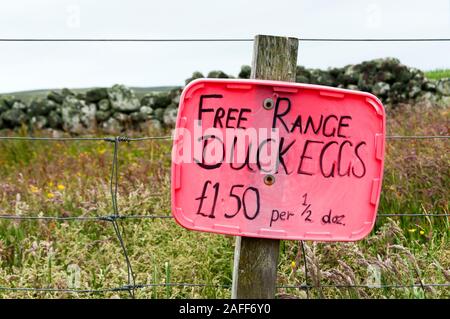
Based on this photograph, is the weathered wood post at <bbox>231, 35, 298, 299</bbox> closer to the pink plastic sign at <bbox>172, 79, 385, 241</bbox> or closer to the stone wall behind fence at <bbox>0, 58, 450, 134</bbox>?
the pink plastic sign at <bbox>172, 79, 385, 241</bbox>

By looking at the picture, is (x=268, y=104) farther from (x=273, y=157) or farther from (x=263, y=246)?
(x=263, y=246)

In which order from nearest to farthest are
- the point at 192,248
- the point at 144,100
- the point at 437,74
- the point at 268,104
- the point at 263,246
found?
the point at 268,104, the point at 263,246, the point at 192,248, the point at 144,100, the point at 437,74

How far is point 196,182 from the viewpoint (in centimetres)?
258

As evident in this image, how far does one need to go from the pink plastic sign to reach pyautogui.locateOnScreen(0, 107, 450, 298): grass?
0.65 m

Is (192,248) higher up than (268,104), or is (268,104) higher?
(268,104)

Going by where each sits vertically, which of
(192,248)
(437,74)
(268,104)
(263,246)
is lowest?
(192,248)

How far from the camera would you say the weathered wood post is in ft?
8.76

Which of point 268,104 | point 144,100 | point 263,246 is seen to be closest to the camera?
point 268,104

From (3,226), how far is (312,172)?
2969 mm

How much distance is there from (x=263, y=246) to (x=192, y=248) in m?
1.48

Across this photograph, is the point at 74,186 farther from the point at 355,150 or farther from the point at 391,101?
the point at 391,101

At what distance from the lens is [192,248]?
13.5ft

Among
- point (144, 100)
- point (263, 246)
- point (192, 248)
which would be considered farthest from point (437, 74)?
point (263, 246)

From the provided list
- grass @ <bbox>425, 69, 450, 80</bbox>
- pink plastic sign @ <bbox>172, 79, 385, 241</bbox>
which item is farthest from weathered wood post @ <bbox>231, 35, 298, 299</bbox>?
grass @ <bbox>425, 69, 450, 80</bbox>
